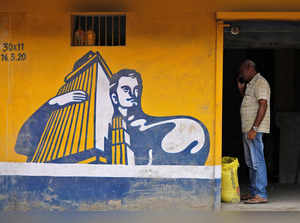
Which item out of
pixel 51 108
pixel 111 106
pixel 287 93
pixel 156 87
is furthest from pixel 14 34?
pixel 287 93

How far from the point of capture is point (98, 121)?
5.55 meters

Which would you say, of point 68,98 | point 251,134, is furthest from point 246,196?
point 68,98

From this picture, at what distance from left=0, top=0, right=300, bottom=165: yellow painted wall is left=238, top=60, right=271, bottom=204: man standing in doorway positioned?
1.85 ft

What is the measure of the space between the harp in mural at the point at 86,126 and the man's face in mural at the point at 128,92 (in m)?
0.15

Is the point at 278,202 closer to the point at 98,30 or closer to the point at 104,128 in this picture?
the point at 104,128

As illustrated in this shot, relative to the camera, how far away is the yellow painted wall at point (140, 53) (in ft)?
18.0

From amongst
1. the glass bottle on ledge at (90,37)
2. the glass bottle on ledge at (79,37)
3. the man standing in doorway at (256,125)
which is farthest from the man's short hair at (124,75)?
the man standing in doorway at (256,125)

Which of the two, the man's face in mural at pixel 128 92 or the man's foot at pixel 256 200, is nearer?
the man's face in mural at pixel 128 92

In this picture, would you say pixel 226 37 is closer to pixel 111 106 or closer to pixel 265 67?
pixel 111 106

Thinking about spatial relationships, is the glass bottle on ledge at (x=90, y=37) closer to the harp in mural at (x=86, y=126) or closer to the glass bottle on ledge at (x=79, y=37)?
the glass bottle on ledge at (x=79, y=37)

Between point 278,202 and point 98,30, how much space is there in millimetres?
3441

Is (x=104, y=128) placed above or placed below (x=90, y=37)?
below

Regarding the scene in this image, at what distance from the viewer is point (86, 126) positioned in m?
5.56

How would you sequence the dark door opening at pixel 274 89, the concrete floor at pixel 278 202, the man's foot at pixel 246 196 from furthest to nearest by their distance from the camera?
1. the man's foot at pixel 246 196
2. the dark door opening at pixel 274 89
3. the concrete floor at pixel 278 202
